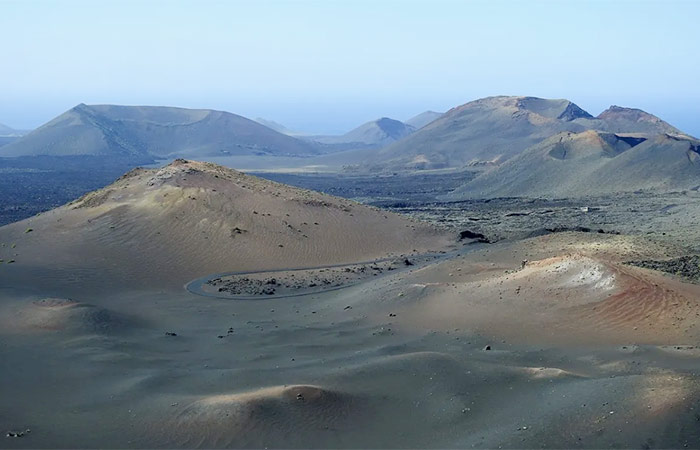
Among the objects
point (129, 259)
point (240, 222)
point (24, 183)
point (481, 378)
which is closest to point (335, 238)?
point (240, 222)

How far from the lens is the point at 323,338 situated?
59.8ft

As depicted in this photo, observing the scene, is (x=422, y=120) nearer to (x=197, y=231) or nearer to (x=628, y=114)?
(x=628, y=114)

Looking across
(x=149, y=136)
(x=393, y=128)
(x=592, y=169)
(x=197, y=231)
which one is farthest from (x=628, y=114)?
(x=197, y=231)

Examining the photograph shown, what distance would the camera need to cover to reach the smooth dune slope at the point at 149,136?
111125 millimetres

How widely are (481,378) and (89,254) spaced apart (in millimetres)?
17979

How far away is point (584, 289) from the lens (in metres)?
18.9

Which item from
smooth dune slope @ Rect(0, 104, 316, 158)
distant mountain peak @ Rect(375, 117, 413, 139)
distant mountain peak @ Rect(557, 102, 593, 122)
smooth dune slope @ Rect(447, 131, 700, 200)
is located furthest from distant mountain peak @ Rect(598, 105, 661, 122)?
distant mountain peak @ Rect(375, 117, 413, 139)

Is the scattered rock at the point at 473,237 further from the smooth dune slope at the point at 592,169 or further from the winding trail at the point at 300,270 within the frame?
the smooth dune slope at the point at 592,169

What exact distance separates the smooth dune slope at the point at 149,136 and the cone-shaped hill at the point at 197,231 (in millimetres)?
78774

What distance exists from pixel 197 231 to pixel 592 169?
39.5 meters

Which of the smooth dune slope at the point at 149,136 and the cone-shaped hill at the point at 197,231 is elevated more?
the smooth dune slope at the point at 149,136

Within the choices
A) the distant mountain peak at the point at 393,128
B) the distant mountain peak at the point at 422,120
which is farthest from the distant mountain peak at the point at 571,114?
the distant mountain peak at the point at 422,120

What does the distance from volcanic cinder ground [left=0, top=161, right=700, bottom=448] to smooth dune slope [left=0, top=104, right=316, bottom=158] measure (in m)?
83.6

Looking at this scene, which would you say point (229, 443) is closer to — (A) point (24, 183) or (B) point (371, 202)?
(B) point (371, 202)
